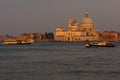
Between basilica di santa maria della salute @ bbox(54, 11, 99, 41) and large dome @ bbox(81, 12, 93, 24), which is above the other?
large dome @ bbox(81, 12, 93, 24)

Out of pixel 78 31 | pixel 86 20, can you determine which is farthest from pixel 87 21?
pixel 78 31

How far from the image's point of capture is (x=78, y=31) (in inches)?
7461

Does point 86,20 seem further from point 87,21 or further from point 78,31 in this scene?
point 78,31

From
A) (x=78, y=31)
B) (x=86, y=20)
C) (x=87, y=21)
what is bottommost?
(x=78, y=31)

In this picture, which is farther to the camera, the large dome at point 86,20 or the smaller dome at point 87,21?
the large dome at point 86,20

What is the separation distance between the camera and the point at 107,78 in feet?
75.4

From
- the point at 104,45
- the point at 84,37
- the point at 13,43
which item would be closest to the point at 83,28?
the point at 84,37

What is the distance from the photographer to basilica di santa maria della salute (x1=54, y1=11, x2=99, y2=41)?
189m

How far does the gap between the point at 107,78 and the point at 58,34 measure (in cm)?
17150

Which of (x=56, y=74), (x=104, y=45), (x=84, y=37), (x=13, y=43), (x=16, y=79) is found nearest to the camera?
(x=16, y=79)

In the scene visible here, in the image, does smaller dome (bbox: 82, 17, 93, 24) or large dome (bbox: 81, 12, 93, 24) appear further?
large dome (bbox: 81, 12, 93, 24)

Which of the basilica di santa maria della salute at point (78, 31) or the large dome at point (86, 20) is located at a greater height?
the large dome at point (86, 20)

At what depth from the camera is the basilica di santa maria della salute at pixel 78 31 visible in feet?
620

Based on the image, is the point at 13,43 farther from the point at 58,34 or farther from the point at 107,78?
the point at 107,78
